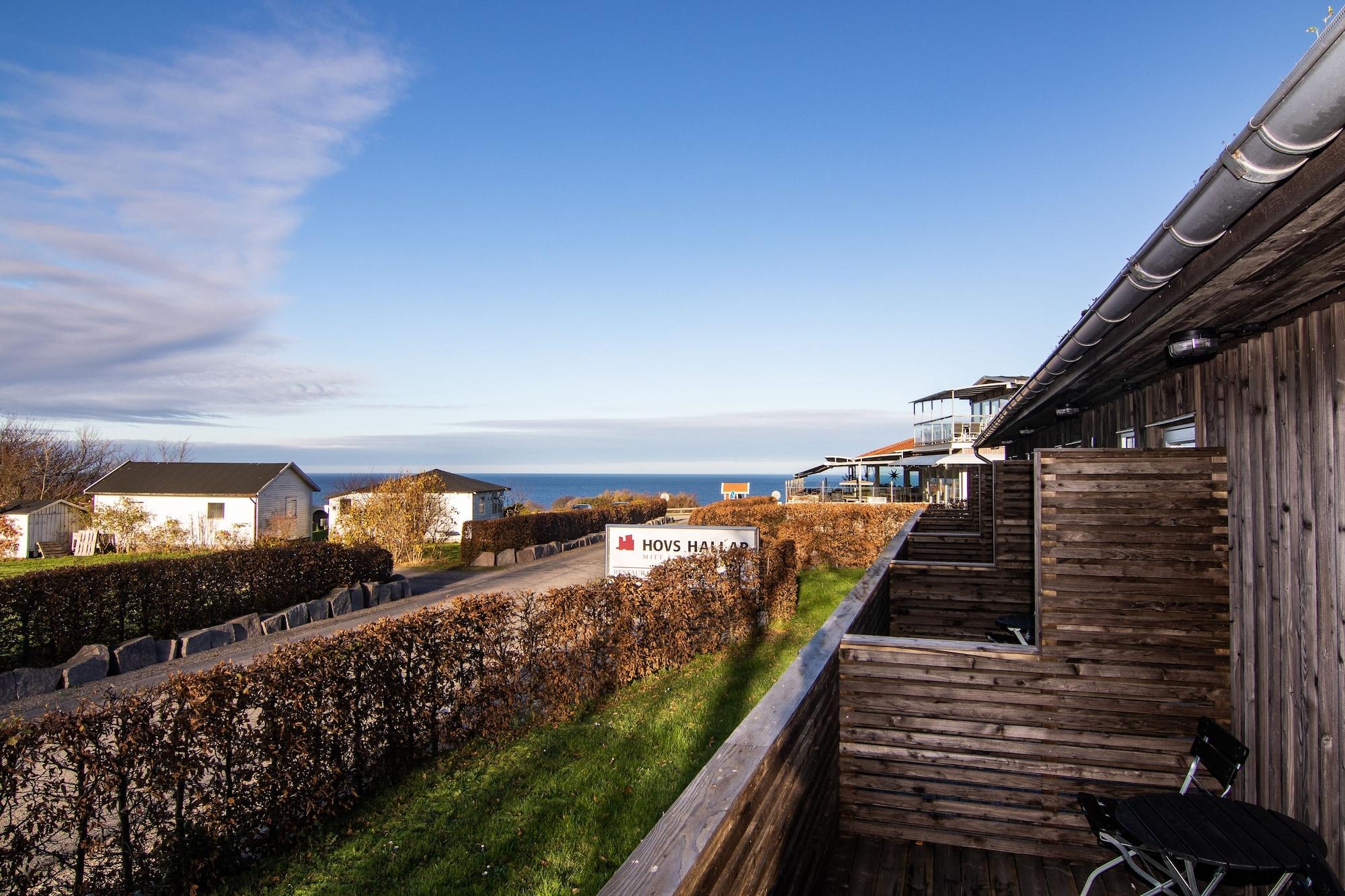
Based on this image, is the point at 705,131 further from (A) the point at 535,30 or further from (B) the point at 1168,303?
(B) the point at 1168,303

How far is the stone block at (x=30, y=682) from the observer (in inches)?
327

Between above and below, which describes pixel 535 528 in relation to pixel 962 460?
below

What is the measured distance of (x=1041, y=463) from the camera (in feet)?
12.3

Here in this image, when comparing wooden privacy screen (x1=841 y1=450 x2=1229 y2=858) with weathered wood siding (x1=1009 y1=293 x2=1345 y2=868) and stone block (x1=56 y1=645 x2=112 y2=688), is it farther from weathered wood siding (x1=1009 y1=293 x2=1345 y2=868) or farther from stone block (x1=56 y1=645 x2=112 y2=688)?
stone block (x1=56 y1=645 x2=112 y2=688)

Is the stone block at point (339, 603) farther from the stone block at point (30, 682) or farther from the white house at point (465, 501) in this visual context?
the white house at point (465, 501)

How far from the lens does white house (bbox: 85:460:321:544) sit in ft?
100

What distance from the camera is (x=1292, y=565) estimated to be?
3.05 meters

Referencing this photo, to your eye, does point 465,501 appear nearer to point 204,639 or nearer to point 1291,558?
point 204,639

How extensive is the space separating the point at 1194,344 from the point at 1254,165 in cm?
210

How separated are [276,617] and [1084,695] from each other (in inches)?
485

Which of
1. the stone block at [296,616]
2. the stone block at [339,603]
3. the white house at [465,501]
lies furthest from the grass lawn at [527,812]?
the white house at [465,501]

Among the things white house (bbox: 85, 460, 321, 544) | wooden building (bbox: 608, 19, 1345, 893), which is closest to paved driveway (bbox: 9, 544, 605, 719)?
wooden building (bbox: 608, 19, 1345, 893)

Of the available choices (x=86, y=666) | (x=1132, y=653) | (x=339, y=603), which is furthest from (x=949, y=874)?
(x=339, y=603)

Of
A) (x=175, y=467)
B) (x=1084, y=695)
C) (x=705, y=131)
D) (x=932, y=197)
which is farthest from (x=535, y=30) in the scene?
(x=175, y=467)
